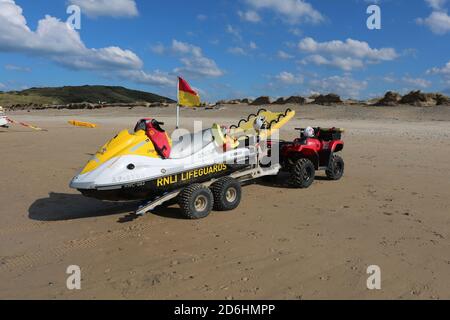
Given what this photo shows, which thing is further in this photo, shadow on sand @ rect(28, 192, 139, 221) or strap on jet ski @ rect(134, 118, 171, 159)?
shadow on sand @ rect(28, 192, 139, 221)

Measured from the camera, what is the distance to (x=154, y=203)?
641 cm

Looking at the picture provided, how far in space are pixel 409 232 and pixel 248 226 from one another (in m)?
2.24

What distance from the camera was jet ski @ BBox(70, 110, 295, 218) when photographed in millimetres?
6062

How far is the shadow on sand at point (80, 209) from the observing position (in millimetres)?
6891

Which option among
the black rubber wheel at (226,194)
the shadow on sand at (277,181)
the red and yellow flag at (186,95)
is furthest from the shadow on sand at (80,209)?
the shadow on sand at (277,181)

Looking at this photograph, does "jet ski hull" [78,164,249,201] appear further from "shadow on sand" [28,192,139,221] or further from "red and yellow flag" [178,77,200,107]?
"red and yellow flag" [178,77,200,107]

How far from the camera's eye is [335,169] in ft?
32.0

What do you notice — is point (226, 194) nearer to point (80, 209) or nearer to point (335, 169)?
point (80, 209)

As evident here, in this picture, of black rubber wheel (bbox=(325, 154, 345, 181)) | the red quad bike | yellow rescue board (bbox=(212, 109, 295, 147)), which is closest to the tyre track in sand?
yellow rescue board (bbox=(212, 109, 295, 147))

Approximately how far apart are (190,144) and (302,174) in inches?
109

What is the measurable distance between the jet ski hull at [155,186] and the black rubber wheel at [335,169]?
10.1 ft

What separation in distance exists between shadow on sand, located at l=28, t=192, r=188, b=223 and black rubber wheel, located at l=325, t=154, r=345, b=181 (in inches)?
157
